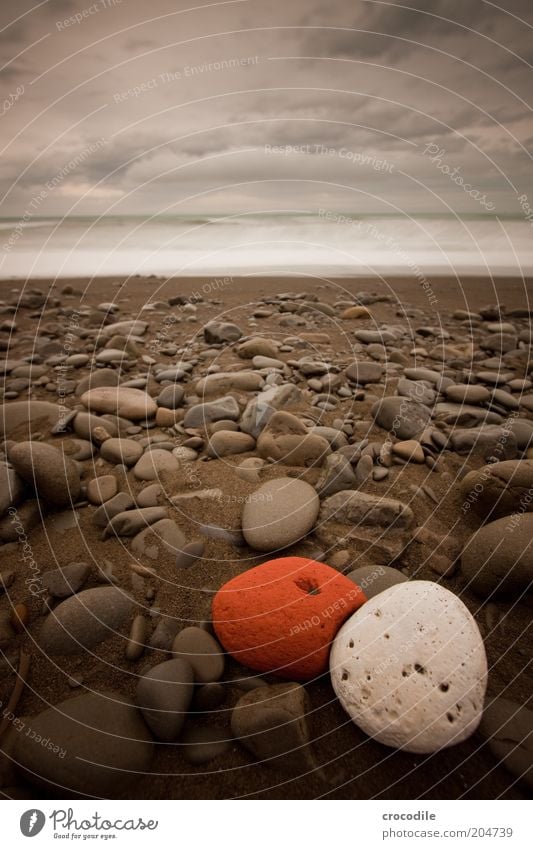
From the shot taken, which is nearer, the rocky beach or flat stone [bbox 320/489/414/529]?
the rocky beach

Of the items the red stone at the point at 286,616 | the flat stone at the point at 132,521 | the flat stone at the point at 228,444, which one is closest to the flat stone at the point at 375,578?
the red stone at the point at 286,616

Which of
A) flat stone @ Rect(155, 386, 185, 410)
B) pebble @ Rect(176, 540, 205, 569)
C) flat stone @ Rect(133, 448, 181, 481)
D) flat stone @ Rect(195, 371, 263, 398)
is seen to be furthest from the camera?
flat stone @ Rect(195, 371, 263, 398)

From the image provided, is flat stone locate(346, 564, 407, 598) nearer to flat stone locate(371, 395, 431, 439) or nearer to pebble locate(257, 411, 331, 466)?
pebble locate(257, 411, 331, 466)

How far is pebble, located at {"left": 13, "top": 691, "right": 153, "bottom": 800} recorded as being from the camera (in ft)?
5.64

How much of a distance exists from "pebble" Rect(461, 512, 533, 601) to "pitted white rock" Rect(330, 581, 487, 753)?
56 centimetres

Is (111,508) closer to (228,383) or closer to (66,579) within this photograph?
(66,579)

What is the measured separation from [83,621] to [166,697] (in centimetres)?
70

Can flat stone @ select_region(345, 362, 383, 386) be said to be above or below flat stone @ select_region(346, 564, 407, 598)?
above

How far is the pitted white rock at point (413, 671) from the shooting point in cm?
176

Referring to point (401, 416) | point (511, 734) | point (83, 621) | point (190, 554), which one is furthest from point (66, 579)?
point (401, 416)

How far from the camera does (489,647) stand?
2.26 metres

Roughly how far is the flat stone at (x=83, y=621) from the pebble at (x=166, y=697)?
1.41 feet

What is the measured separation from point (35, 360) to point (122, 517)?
3871mm
